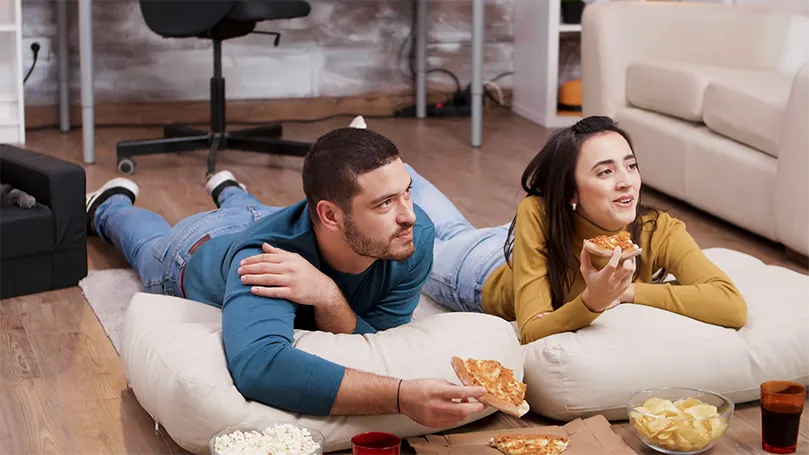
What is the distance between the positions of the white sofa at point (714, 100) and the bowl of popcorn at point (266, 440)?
5.91ft

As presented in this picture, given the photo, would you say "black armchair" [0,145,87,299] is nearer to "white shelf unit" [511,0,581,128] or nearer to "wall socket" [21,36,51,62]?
"wall socket" [21,36,51,62]

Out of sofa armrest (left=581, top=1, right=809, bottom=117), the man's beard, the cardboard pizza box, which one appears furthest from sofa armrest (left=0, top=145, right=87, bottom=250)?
sofa armrest (left=581, top=1, right=809, bottom=117)

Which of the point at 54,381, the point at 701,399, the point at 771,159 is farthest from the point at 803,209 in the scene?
the point at 54,381

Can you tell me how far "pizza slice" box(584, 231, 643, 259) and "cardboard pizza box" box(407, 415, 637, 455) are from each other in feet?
0.99

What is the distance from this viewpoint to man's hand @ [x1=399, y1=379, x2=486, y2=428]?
1.76m

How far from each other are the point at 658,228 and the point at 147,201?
194 cm

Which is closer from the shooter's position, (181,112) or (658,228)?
(658,228)

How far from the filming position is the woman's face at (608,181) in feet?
7.02

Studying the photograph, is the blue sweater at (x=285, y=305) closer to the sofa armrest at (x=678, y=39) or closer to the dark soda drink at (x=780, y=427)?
the dark soda drink at (x=780, y=427)

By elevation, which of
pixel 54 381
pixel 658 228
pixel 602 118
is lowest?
pixel 54 381

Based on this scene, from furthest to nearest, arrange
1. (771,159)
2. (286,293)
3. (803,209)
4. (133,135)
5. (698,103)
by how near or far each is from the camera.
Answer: (133,135) → (698,103) → (771,159) → (803,209) → (286,293)

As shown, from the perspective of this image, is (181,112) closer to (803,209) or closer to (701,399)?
(803,209)

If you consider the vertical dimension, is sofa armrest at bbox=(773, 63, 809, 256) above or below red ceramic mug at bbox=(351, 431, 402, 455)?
above

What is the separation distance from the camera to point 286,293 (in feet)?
6.23
